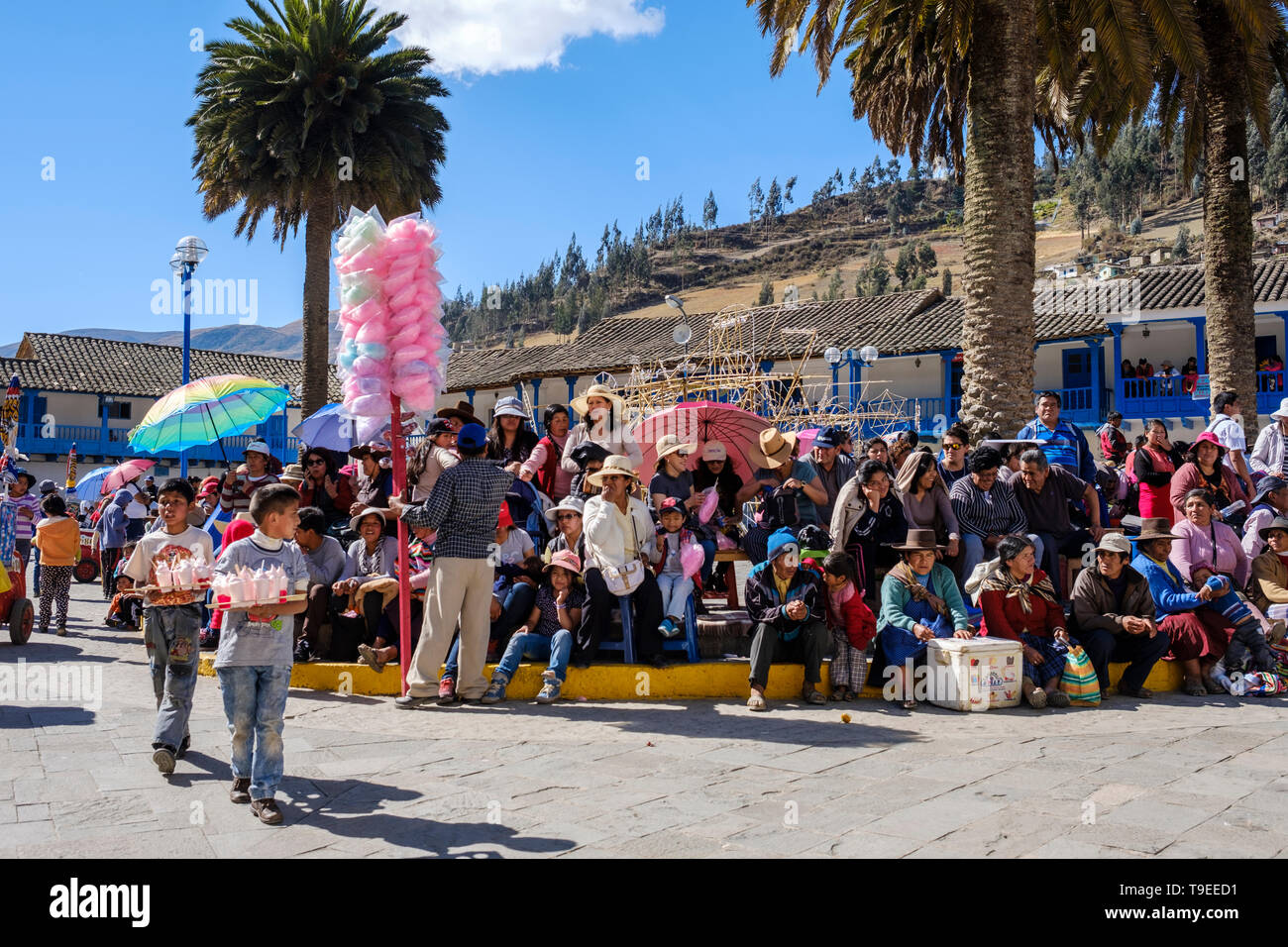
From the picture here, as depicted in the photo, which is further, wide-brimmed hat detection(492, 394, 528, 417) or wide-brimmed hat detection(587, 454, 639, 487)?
wide-brimmed hat detection(492, 394, 528, 417)

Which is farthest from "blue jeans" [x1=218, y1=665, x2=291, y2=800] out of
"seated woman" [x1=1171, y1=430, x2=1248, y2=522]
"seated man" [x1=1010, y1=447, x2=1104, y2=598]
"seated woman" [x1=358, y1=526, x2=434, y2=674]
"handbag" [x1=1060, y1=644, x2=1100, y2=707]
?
"seated woman" [x1=1171, y1=430, x2=1248, y2=522]

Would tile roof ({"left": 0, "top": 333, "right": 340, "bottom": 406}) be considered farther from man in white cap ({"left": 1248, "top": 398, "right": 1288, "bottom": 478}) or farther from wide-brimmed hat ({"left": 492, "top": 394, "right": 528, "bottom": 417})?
man in white cap ({"left": 1248, "top": 398, "right": 1288, "bottom": 478})

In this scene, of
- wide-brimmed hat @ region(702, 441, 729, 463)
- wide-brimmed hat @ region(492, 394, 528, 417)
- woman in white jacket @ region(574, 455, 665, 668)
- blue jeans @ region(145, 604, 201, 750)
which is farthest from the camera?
wide-brimmed hat @ region(702, 441, 729, 463)

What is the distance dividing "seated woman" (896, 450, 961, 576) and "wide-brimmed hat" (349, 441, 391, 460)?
4841mm

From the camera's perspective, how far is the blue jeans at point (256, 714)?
16.1 feet

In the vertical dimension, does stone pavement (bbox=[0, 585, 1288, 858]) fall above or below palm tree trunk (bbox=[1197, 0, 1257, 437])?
below

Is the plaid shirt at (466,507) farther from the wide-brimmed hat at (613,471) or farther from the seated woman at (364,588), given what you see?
the seated woman at (364,588)

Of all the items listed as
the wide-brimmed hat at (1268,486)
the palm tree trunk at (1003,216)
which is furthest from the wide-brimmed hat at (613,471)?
the wide-brimmed hat at (1268,486)

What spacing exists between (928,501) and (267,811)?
5.76m

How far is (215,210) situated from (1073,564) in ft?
72.7

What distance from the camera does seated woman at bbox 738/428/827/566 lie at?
8.75 meters

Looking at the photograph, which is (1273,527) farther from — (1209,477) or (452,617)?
(452,617)

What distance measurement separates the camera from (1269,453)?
11.2 metres
